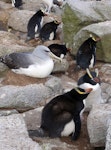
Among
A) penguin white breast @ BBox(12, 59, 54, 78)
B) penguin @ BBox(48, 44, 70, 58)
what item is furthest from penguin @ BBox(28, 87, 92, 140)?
penguin @ BBox(48, 44, 70, 58)

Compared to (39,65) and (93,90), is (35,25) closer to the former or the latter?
(39,65)

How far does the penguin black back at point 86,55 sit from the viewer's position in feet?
19.9

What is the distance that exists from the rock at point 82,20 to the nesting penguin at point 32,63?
1.15m

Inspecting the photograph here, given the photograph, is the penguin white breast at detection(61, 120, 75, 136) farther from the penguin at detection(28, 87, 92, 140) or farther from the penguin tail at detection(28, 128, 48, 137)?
the penguin tail at detection(28, 128, 48, 137)

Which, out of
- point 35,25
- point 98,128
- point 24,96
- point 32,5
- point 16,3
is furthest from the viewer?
point 32,5

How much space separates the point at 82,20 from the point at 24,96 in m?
2.37

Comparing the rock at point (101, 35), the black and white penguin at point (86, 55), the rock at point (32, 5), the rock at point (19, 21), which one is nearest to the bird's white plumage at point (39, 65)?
the black and white penguin at point (86, 55)

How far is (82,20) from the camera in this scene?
6.70 meters

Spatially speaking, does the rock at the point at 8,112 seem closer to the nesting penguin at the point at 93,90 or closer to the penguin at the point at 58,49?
the nesting penguin at the point at 93,90

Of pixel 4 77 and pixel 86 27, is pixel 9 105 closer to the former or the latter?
pixel 4 77

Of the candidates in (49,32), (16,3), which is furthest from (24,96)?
(16,3)

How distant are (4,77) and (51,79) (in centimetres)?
65

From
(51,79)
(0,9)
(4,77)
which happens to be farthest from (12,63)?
(0,9)

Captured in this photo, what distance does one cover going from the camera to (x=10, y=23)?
8.42 m
